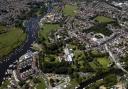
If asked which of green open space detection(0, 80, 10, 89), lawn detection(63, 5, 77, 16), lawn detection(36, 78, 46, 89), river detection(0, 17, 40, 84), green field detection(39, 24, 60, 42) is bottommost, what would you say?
green open space detection(0, 80, 10, 89)

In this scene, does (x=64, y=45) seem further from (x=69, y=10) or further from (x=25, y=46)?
(x=69, y=10)

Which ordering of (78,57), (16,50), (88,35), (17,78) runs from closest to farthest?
(17,78)
(78,57)
(16,50)
(88,35)

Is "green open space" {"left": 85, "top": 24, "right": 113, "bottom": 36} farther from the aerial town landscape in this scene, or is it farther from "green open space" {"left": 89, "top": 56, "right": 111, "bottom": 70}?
"green open space" {"left": 89, "top": 56, "right": 111, "bottom": 70}

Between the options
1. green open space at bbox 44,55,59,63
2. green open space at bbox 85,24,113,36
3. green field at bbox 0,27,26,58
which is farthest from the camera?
green open space at bbox 85,24,113,36

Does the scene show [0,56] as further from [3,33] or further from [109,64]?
[109,64]

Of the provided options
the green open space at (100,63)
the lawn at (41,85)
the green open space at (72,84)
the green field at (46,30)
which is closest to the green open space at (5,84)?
the lawn at (41,85)

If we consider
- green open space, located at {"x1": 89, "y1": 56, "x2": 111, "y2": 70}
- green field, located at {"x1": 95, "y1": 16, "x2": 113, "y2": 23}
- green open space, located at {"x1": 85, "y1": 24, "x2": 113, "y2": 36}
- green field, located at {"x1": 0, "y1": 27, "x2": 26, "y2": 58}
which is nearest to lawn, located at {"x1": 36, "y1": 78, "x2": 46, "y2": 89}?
green open space, located at {"x1": 89, "y1": 56, "x2": 111, "y2": 70}

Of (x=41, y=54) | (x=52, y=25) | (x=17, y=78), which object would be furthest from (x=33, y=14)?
(x=17, y=78)
